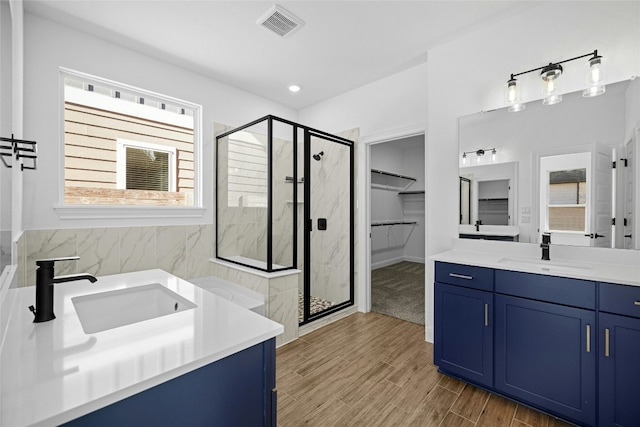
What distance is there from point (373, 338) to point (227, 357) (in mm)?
2291

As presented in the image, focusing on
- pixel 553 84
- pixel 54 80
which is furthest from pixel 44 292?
pixel 553 84

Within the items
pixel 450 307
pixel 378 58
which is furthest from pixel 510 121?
pixel 450 307

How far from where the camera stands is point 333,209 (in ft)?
12.6

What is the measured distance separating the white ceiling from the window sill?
1.56m

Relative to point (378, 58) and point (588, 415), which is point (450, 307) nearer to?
point (588, 415)

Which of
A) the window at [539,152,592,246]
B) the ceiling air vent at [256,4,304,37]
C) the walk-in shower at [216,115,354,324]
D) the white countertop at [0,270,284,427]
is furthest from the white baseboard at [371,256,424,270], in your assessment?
the white countertop at [0,270,284,427]

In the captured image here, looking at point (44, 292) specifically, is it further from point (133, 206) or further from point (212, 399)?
point (133, 206)

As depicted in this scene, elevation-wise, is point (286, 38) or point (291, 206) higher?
point (286, 38)

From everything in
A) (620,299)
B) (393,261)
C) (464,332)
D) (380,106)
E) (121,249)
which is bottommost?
(393,261)

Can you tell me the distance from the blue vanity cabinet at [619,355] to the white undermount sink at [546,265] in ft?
0.72

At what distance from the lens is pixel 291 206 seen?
308cm

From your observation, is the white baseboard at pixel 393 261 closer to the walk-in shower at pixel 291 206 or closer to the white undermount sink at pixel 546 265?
the walk-in shower at pixel 291 206

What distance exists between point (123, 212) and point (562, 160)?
3.79 metres

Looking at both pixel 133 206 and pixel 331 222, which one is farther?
pixel 331 222
